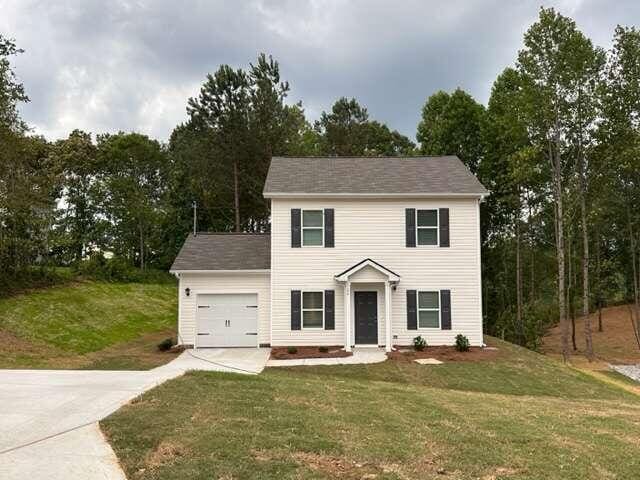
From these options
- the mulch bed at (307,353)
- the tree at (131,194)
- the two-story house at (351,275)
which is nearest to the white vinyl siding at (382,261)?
the two-story house at (351,275)

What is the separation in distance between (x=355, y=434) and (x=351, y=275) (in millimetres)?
11695

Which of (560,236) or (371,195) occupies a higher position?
(371,195)

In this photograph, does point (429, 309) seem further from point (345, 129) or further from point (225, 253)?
point (345, 129)

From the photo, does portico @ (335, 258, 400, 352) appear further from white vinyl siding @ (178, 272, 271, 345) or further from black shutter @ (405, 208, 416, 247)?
white vinyl siding @ (178, 272, 271, 345)

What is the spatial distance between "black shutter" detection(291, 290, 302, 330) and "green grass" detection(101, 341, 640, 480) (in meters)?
7.22

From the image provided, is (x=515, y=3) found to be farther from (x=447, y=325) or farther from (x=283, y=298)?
(x=283, y=298)

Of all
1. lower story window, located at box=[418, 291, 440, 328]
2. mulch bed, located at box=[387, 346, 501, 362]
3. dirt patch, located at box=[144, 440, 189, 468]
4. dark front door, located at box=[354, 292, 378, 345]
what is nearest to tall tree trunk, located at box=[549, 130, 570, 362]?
mulch bed, located at box=[387, 346, 501, 362]

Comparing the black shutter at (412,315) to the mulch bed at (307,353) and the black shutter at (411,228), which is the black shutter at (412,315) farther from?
the mulch bed at (307,353)

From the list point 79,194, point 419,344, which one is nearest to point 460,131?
point 419,344

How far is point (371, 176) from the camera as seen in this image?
816 inches

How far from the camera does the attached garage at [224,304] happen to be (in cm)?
1969

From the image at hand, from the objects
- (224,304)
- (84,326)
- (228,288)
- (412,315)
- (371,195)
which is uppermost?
(371,195)

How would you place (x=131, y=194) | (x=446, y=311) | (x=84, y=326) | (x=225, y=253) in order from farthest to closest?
(x=131, y=194)
(x=84, y=326)
(x=225, y=253)
(x=446, y=311)

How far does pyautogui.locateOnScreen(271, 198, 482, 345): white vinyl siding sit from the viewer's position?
1906 centimetres
